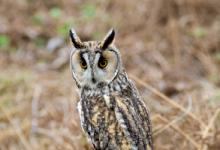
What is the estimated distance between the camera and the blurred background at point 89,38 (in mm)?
7426

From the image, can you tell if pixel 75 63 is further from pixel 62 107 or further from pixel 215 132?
pixel 62 107

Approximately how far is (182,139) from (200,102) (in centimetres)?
73

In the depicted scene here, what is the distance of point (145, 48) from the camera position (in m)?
10.0

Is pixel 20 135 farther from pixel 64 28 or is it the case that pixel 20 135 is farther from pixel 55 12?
pixel 55 12

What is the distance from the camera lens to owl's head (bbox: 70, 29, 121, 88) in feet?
14.5

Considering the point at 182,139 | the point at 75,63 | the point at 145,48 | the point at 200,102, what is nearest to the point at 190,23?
the point at 145,48

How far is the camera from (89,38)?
33.9ft

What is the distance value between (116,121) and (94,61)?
42 cm

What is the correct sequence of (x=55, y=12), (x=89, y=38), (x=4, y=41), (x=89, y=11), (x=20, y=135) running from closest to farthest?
1. (x=20, y=135)
2. (x=4, y=41)
3. (x=89, y=38)
4. (x=55, y=12)
5. (x=89, y=11)

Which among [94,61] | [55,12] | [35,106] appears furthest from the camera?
[55,12]

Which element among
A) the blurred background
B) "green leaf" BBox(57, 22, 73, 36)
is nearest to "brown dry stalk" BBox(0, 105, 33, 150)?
the blurred background

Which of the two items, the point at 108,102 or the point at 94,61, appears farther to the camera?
the point at 108,102

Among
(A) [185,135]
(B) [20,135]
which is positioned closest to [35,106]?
(B) [20,135]

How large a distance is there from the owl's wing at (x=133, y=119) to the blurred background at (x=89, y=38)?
1537mm
